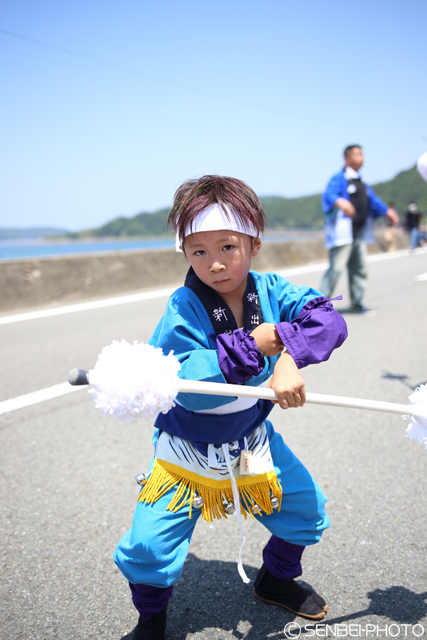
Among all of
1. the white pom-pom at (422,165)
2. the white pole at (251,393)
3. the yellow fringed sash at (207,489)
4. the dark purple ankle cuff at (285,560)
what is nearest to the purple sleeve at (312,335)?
the white pole at (251,393)

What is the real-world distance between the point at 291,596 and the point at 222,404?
0.83 m

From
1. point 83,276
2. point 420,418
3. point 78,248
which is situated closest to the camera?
point 420,418

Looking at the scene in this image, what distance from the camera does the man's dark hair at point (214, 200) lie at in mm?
1479

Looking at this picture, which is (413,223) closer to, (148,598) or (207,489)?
(207,489)

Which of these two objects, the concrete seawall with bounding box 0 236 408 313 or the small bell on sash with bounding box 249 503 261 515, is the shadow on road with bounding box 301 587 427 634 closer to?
the small bell on sash with bounding box 249 503 261 515

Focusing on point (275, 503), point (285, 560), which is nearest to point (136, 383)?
point (275, 503)

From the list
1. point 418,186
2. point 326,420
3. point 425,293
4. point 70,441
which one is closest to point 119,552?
point 70,441

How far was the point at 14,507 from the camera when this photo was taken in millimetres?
2316

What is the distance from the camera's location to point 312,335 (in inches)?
54.6

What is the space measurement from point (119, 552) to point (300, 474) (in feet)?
2.06

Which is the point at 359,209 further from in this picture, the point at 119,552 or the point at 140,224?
the point at 140,224

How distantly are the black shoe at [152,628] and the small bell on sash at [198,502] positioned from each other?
0.36 m

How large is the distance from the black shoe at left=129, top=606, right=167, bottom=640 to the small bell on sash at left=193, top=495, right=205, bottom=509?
1.20ft

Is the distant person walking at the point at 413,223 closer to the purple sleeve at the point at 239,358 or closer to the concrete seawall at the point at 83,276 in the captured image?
the concrete seawall at the point at 83,276
